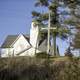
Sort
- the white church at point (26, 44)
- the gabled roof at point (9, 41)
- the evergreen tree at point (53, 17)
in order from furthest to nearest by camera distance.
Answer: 1. the gabled roof at point (9, 41)
2. the white church at point (26, 44)
3. the evergreen tree at point (53, 17)

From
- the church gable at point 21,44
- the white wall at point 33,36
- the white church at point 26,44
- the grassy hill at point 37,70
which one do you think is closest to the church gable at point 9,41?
the white church at point 26,44

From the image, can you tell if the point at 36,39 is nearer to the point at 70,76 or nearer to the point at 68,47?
the point at 68,47

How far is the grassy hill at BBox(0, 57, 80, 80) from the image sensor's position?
38.5ft

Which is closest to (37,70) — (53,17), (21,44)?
(53,17)

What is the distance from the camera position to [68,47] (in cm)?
2680

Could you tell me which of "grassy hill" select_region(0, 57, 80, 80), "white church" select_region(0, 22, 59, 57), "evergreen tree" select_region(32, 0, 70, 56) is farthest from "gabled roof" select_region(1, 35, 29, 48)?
"grassy hill" select_region(0, 57, 80, 80)

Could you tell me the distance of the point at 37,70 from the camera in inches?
529

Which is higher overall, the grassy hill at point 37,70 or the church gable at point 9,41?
the church gable at point 9,41

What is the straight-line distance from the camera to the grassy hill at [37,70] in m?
11.7

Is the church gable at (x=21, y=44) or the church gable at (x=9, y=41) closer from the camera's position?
the church gable at (x=21, y=44)

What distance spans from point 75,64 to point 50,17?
34.9 meters

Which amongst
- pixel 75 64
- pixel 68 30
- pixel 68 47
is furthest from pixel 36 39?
pixel 75 64

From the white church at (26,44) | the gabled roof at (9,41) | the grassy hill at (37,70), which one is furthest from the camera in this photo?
the gabled roof at (9,41)

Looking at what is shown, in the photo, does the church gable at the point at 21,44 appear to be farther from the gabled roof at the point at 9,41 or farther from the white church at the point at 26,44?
the gabled roof at the point at 9,41
